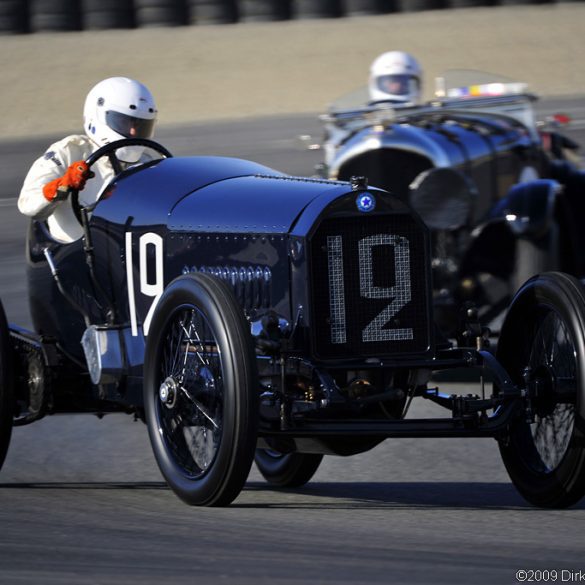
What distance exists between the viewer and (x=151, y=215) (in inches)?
246

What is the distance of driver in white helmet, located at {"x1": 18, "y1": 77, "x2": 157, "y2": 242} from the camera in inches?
272

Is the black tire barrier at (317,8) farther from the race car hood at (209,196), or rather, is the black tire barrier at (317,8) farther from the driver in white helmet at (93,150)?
the race car hood at (209,196)

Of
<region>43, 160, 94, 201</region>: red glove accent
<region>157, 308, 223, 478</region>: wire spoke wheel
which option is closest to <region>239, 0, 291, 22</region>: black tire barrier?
<region>43, 160, 94, 201</region>: red glove accent

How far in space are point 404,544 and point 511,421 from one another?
94 cm

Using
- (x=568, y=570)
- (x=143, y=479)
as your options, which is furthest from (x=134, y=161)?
(x=568, y=570)

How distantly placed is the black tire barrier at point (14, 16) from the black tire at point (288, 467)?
16.8m

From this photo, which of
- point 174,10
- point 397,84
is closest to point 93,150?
point 397,84

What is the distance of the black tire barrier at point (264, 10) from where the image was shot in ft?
76.8

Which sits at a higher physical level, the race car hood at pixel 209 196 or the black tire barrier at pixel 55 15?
the race car hood at pixel 209 196

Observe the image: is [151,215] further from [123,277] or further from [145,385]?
[145,385]

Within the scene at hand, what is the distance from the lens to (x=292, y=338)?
18.7 feet

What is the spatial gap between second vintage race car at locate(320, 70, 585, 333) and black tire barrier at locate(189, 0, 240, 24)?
12163 millimetres

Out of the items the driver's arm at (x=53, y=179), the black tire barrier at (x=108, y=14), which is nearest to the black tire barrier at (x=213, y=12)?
the black tire barrier at (x=108, y=14)

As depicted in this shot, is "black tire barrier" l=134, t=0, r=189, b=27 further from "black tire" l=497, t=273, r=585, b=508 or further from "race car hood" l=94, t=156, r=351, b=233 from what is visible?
"black tire" l=497, t=273, r=585, b=508
